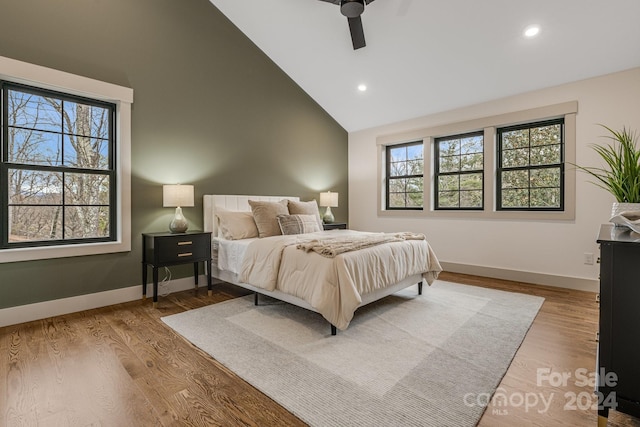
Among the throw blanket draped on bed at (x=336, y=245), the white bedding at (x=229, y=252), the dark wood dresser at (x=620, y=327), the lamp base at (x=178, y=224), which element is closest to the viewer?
the dark wood dresser at (x=620, y=327)

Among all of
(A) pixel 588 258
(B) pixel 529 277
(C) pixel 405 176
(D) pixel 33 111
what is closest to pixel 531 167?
(A) pixel 588 258

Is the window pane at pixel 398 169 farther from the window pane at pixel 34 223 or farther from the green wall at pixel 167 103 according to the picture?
the window pane at pixel 34 223

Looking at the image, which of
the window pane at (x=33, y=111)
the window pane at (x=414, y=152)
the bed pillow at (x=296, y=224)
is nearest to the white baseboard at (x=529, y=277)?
the window pane at (x=414, y=152)

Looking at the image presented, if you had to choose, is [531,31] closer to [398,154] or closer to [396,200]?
[398,154]

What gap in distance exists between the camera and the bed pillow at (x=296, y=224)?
3709 mm

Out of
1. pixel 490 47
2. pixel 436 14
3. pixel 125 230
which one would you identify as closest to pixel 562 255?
pixel 490 47

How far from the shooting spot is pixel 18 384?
1.78 m

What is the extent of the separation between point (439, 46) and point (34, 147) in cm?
448

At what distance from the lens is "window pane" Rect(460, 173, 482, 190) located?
461cm

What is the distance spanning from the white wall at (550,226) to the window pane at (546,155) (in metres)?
0.29

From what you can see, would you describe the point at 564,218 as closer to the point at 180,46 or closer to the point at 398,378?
the point at 398,378

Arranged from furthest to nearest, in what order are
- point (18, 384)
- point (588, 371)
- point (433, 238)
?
point (433, 238)
point (588, 371)
point (18, 384)

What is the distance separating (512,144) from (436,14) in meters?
2.13

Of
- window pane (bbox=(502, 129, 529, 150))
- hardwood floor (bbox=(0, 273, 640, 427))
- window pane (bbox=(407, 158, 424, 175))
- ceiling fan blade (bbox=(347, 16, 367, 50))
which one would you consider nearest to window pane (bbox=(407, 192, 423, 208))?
window pane (bbox=(407, 158, 424, 175))
